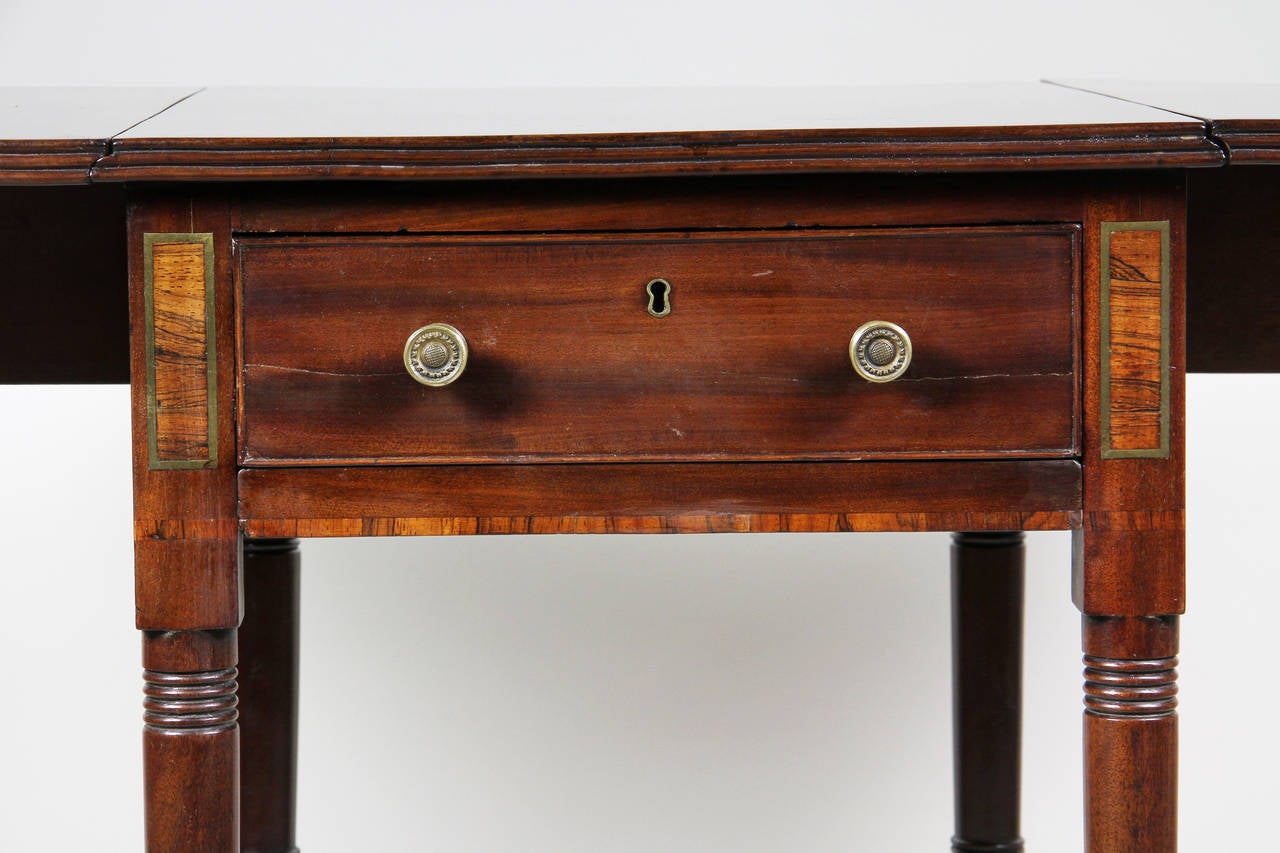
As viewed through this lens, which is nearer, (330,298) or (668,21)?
(330,298)

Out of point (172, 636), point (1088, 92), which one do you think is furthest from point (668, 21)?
point (172, 636)

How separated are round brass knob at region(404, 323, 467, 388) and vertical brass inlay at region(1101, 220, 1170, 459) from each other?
42cm

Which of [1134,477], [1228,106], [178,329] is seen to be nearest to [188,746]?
[178,329]

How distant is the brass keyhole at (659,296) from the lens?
42.4 inches

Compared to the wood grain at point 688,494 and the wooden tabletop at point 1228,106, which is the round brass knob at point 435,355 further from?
the wooden tabletop at point 1228,106

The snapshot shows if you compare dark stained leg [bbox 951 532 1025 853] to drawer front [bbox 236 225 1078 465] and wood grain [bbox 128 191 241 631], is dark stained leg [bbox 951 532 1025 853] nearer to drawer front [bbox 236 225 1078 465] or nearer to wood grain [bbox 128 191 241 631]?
drawer front [bbox 236 225 1078 465]

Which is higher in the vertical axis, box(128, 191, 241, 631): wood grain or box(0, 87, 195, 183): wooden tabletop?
box(0, 87, 195, 183): wooden tabletop

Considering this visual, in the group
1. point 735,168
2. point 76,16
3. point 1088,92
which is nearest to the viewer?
point 735,168

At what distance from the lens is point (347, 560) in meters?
2.17

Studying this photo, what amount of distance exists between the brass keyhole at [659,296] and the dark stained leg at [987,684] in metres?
0.70

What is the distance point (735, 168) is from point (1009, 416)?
0.24 metres

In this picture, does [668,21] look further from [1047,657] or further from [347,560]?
[1047,657]

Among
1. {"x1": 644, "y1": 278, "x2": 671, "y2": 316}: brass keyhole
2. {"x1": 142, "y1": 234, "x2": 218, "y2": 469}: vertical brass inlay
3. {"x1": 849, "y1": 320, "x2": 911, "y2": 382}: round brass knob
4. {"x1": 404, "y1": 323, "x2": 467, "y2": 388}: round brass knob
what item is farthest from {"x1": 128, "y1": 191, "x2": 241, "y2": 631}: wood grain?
{"x1": 849, "y1": 320, "x2": 911, "y2": 382}: round brass knob

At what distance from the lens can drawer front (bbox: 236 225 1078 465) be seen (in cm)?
108
